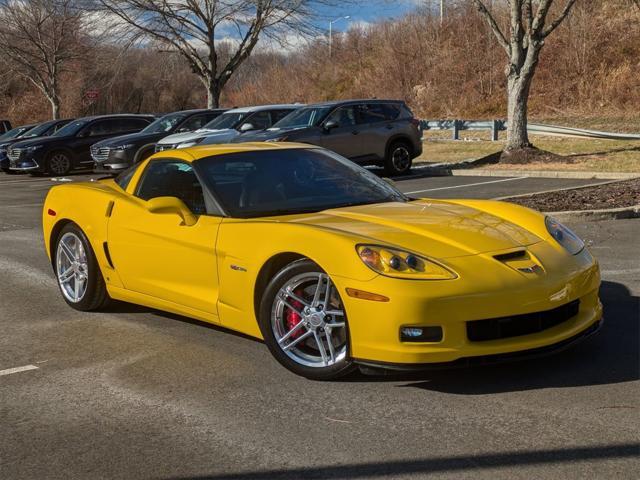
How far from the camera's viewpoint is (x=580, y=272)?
4.82 m

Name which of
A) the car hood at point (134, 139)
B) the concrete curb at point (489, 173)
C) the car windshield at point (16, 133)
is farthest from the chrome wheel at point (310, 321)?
the car windshield at point (16, 133)

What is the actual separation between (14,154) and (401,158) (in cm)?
1171

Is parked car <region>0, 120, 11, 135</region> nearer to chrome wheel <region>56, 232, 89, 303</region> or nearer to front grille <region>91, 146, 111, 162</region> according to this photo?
front grille <region>91, 146, 111, 162</region>

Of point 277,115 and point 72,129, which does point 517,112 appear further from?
point 72,129

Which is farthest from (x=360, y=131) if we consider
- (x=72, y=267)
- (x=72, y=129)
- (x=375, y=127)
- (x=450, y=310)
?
(x=450, y=310)

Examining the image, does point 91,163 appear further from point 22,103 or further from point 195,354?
point 22,103

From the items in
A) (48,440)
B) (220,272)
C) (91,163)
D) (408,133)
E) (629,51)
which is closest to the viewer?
(48,440)

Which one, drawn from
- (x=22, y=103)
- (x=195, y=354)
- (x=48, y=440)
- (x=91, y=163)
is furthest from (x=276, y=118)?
(x=22, y=103)

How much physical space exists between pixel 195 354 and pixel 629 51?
37043 mm

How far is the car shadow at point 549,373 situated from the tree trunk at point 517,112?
46.6ft

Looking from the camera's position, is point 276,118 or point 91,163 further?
point 91,163

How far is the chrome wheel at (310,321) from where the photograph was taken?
461 cm

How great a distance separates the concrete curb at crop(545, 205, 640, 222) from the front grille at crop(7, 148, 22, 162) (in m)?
17.7

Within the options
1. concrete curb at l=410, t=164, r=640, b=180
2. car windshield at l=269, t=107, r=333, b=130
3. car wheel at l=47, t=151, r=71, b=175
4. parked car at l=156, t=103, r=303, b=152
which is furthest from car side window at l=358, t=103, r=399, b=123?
car wheel at l=47, t=151, r=71, b=175
